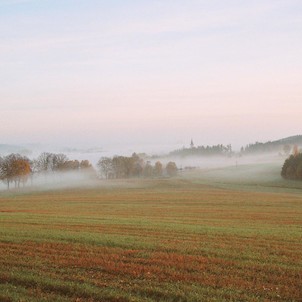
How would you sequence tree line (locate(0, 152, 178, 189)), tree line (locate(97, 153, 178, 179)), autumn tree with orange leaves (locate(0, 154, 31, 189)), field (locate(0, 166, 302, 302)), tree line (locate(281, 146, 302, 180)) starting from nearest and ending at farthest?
1. field (locate(0, 166, 302, 302))
2. tree line (locate(281, 146, 302, 180))
3. autumn tree with orange leaves (locate(0, 154, 31, 189))
4. tree line (locate(0, 152, 178, 189))
5. tree line (locate(97, 153, 178, 179))

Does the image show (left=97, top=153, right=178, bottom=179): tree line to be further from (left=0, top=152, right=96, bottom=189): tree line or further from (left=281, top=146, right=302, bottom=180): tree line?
(left=281, top=146, right=302, bottom=180): tree line

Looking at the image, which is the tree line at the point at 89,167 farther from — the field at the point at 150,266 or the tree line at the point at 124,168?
the field at the point at 150,266

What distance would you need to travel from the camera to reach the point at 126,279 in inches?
503

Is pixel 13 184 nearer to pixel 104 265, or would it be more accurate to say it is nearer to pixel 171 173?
pixel 171 173

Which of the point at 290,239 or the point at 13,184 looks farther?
the point at 13,184

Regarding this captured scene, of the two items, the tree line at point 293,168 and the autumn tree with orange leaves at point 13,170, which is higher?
the autumn tree with orange leaves at point 13,170

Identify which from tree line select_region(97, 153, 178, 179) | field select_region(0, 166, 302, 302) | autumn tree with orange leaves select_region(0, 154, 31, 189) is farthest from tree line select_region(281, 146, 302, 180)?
field select_region(0, 166, 302, 302)

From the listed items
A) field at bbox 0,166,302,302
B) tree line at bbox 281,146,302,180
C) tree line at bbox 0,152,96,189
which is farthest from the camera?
tree line at bbox 0,152,96,189

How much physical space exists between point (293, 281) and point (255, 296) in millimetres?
2101

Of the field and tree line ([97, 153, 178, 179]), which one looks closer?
the field

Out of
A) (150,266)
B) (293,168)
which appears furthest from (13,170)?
(150,266)

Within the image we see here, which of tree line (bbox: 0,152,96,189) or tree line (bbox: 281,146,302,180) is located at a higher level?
tree line (bbox: 0,152,96,189)

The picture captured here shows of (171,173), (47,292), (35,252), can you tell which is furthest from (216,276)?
(171,173)

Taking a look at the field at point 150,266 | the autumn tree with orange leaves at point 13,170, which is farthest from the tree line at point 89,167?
the field at point 150,266
